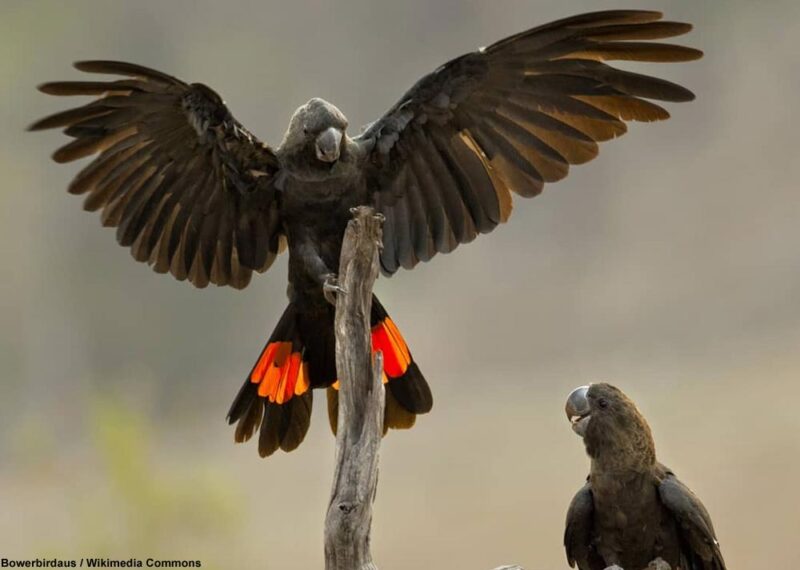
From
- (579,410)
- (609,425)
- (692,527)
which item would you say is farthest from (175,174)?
(692,527)

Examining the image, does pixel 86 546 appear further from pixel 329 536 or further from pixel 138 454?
pixel 329 536

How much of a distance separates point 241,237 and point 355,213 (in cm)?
77

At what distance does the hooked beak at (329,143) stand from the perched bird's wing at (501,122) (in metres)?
0.35

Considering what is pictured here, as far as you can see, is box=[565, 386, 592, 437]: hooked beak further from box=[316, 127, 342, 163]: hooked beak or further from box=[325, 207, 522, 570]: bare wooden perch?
box=[316, 127, 342, 163]: hooked beak

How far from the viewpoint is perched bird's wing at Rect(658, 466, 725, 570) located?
424 cm

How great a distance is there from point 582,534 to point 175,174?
92.2 inches

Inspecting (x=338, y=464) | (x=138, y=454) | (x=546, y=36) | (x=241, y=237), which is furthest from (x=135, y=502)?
(x=546, y=36)

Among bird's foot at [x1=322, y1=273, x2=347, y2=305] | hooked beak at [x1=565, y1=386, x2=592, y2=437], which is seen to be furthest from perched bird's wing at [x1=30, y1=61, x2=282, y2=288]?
hooked beak at [x1=565, y1=386, x2=592, y2=437]

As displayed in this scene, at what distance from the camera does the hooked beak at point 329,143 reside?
4137mm

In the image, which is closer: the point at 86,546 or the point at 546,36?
the point at 546,36

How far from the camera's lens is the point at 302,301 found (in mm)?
4547

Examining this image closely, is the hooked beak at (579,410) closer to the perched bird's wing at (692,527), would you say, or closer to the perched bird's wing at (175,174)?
the perched bird's wing at (692,527)

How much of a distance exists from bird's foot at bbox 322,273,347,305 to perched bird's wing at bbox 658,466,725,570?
1.55 metres

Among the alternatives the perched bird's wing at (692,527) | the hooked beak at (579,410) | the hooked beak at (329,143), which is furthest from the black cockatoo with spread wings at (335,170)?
the perched bird's wing at (692,527)
